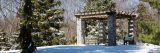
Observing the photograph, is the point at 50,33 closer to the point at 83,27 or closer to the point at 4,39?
the point at 4,39

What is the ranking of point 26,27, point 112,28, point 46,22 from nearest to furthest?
point 26,27 < point 112,28 < point 46,22

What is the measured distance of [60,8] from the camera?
29672 millimetres

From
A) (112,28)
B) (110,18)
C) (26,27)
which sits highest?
(26,27)

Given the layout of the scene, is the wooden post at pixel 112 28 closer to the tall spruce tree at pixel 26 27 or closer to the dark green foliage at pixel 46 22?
the tall spruce tree at pixel 26 27

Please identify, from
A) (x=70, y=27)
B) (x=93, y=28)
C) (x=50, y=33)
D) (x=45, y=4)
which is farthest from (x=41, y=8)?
(x=70, y=27)

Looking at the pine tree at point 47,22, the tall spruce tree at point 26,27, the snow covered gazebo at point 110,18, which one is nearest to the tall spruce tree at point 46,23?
the pine tree at point 47,22

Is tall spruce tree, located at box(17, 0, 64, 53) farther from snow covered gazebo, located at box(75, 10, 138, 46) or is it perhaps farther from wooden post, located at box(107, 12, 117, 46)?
wooden post, located at box(107, 12, 117, 46)

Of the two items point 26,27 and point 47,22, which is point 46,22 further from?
point 26,27

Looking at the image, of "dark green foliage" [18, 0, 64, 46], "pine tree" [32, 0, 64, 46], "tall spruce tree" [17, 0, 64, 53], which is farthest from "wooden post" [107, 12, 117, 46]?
"pine tree" [32, 0, 64, 46]

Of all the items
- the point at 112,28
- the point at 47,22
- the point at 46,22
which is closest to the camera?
the point at 112,28

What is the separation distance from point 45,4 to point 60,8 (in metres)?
1.68

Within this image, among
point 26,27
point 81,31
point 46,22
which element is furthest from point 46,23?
point 26,27

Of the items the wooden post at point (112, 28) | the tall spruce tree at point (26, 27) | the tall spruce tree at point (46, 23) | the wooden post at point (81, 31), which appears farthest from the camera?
the tall spruce tree at point (46, 23)

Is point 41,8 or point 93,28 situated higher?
point 41,8
